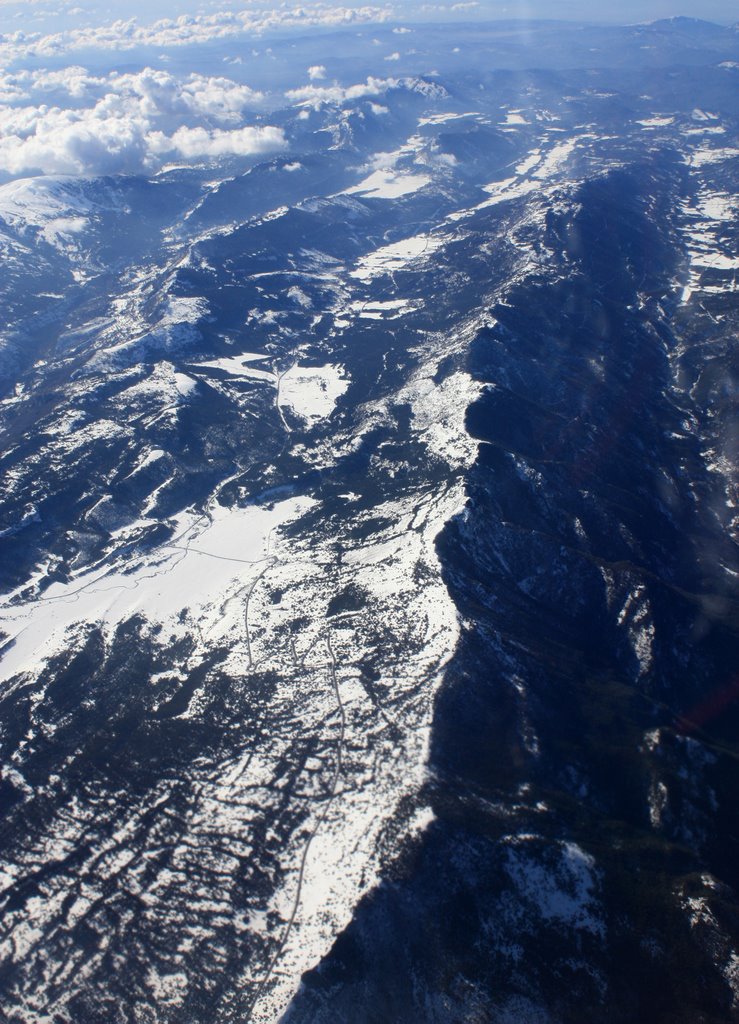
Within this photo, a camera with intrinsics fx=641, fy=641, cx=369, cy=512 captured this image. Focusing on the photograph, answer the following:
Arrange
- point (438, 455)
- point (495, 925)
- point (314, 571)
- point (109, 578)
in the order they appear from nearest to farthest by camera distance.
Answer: point (495, 925)
point (314, 571)
point (109, 578)
point (438, 455)

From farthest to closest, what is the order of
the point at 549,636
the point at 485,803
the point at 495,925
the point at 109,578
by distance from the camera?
the point at 109,578, the point at 549,636, the point at 485,803, the point at 495,925

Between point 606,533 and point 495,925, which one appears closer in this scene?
point 495,925

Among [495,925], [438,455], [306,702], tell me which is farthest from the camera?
[438,455]

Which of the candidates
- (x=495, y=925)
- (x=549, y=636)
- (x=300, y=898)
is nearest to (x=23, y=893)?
(x=300, y=898)

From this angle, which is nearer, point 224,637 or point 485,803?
point 485,803

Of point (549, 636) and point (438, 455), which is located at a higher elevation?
point (438, 455)

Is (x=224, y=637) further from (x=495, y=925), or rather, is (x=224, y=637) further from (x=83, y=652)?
(x=495, y=925)

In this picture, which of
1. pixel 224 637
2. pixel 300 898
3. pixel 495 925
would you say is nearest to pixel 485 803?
pixel 495 925

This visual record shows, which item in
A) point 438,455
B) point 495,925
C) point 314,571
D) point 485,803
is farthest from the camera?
point 438,455

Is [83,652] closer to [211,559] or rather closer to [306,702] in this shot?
[211,559]
